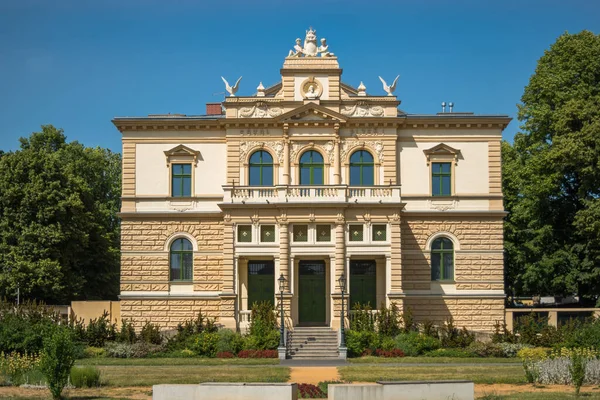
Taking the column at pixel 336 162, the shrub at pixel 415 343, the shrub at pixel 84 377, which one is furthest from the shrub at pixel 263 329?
the shrub at pixel 84 377

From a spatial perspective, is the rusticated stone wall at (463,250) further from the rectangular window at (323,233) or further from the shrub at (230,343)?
the shrub at (230,343)

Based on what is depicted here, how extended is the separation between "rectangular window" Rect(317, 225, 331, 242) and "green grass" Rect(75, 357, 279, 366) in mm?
7594

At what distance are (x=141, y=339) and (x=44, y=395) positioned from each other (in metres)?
14.4

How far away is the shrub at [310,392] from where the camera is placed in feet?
80.1

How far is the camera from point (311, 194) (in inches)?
1594

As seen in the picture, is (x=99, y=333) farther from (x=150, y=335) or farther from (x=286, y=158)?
(x=286, y=158)

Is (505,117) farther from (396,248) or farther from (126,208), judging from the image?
(126,208)

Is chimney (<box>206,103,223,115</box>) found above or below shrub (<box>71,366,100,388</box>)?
above

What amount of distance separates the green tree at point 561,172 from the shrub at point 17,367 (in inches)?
1111

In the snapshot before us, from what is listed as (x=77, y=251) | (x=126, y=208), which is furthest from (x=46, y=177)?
(x=126, y=208)

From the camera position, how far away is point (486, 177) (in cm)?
4309

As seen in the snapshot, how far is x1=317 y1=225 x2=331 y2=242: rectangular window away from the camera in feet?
133

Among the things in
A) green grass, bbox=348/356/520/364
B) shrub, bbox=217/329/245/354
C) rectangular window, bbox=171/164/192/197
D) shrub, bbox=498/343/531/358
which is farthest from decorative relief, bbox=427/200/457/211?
rectangular window, bbox=171/164/192/197

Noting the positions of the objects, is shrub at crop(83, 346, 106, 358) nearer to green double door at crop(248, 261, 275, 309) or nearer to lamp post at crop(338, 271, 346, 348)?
green double door at crop(248, 261, 275, 309)
